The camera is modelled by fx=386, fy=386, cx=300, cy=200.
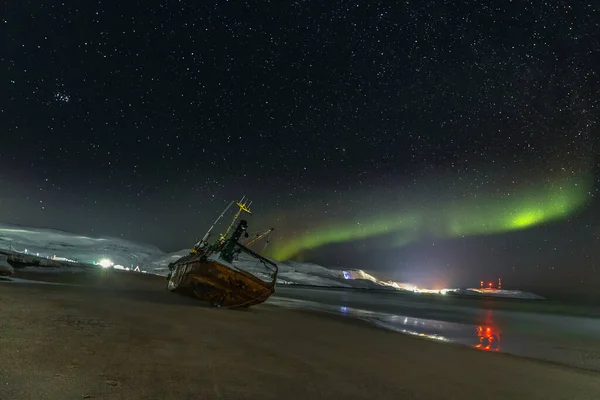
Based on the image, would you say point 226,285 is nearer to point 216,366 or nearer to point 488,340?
point 216,366

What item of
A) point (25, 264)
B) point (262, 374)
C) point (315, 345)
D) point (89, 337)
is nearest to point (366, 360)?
point (315, 345)

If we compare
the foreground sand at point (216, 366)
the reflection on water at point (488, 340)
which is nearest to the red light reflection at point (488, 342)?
the reflection on water at point (488, 340)

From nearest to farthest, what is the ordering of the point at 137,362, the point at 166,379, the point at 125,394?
1. the point at 125,394
2. the point at 166,379
3. the point at 137,362

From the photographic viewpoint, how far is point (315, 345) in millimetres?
13750

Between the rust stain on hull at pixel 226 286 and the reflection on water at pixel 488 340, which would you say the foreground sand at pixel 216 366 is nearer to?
the reflection on water at pixel 488 340

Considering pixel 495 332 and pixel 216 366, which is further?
pixel 495 332

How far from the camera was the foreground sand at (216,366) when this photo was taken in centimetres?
609

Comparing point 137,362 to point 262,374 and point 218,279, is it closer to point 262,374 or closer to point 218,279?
point 262,374

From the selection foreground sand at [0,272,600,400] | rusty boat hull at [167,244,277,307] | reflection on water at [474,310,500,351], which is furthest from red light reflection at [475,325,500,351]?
rusty boat hull at [167,244,277,307]

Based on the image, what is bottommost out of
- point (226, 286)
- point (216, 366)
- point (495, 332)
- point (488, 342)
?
point (216, 366)

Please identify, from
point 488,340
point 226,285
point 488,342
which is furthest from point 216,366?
point 488,340

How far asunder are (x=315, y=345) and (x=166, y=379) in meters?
7.96

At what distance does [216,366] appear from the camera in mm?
8094

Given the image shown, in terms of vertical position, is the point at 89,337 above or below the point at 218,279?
below
